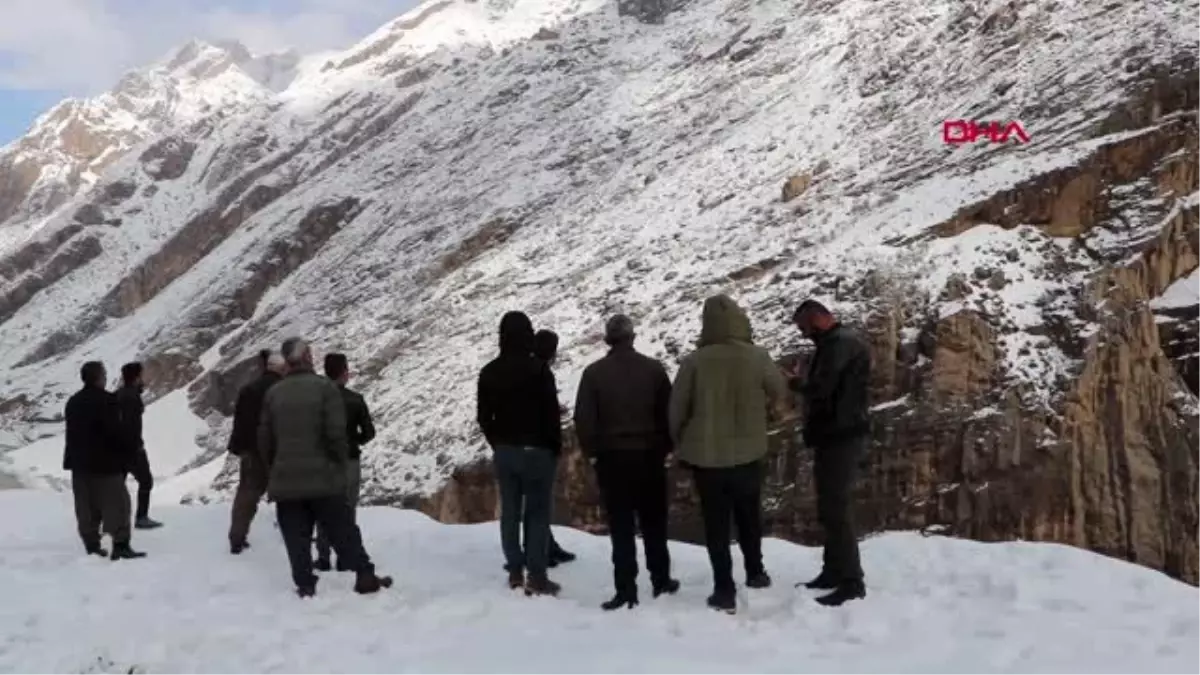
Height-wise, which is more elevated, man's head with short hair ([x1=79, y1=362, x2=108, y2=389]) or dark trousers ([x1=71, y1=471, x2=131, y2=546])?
man's head with short hair ([x1=79, y1=362, x2=108, y2=389])

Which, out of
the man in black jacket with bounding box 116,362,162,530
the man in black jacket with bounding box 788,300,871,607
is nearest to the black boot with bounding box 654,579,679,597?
the man in black jacket with bounding box 788,300,871,607

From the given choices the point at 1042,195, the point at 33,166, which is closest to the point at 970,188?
the point at 1042,195

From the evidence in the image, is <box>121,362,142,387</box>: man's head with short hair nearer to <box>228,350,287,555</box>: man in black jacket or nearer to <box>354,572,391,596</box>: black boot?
<box>228,350,287,555</box>: man in black jacket

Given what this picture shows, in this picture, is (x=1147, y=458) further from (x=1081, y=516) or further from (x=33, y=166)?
(x=33, y=166)

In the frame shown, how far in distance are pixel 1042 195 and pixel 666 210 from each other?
14.5 meters

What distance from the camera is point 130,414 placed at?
11.3 meters

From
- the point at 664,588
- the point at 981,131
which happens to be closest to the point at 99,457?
the point at 664,588

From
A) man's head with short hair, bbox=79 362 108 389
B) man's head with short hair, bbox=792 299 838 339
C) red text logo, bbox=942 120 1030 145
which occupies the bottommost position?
man's head with short hair, bbox=792 299 838 339

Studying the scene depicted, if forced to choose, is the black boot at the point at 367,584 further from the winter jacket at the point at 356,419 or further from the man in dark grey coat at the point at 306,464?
the winter jacket at the point at 356,419

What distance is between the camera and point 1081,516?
2144cm

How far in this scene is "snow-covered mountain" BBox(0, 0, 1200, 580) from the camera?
22000mm

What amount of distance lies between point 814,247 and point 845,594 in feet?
70.2

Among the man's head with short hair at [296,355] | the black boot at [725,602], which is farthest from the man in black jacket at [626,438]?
the man's head with short hair at [296,355]

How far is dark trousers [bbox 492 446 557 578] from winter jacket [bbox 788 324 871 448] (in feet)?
6.44
